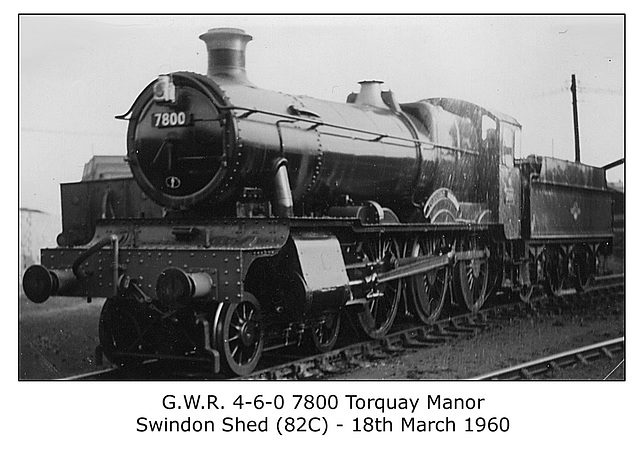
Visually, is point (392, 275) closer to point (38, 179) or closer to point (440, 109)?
point (440, 109)

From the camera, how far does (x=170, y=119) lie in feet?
27.2

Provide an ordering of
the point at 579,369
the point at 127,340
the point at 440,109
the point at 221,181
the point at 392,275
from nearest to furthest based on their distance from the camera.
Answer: the point at 221,181 → the point at 127,340 → the point at 579,369 → the point at 392,275 → the point at 440,109

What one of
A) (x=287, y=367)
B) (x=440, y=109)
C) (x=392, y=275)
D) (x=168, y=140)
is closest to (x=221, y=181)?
(x=168, y=140)

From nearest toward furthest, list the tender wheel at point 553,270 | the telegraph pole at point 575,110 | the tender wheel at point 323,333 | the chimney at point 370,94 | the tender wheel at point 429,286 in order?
the tender wheel at point 323,333, the telegraph pole at point 575,110, the chimney at point 370,94, the tender wheel at point 429,286, the tender wheel at point 553,270

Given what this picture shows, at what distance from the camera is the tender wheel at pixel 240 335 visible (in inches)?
311

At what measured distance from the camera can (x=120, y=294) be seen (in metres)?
8.15

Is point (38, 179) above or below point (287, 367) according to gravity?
above

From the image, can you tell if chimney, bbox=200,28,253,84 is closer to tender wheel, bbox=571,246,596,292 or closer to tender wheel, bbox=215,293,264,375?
Answer: tender wheel, bbox=215,293,264,375

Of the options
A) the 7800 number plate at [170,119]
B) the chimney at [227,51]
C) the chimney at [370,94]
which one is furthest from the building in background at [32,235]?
the chimney at [370,94]

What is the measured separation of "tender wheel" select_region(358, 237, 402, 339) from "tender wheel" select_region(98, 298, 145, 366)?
2.78 metres

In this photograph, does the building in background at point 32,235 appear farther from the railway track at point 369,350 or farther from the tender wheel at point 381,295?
the tender wheel at point 381,295

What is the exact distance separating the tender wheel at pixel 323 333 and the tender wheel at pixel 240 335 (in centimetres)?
89

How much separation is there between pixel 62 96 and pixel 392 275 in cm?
457
